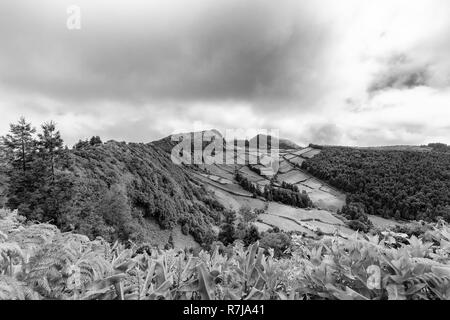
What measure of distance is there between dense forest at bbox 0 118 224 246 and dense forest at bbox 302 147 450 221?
7717 cm

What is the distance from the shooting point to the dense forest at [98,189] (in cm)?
4216

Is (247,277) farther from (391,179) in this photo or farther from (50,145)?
(391,179)

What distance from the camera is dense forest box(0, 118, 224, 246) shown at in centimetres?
4216

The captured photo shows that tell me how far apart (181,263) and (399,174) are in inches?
7419

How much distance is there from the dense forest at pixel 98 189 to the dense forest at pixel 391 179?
253ft

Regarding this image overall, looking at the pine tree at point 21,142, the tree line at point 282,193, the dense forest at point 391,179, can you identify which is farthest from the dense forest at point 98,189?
the dense forest at point 391,179

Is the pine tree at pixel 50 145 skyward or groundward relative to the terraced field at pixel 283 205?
skyward

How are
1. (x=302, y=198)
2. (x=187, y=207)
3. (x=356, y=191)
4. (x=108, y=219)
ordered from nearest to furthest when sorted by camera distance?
1. (x=108, y=219)
2. (x=187, y=207)
3. (x=302, y=198)
4. (x=356, y=191)

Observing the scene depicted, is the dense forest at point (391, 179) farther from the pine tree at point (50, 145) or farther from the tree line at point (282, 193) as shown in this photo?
Answer: the pine tree at point (50, 145)

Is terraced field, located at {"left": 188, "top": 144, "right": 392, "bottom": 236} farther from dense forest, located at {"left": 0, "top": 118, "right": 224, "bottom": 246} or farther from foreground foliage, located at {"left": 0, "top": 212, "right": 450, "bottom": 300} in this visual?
foreground foliage, located at {"left": 0, "top": 212, "right": 450, "bottom": 300}

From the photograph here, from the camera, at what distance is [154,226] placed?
78000 mm
